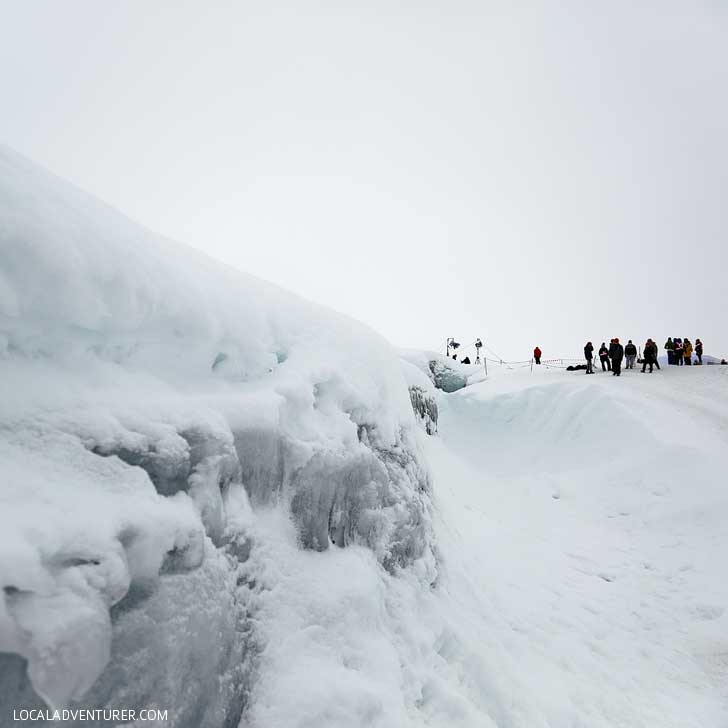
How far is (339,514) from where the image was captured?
3.74 meters

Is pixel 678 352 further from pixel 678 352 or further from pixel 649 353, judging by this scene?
pixel 649 353

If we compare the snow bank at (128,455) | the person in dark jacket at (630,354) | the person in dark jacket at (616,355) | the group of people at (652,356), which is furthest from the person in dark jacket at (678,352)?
the snow bank at (128,455)

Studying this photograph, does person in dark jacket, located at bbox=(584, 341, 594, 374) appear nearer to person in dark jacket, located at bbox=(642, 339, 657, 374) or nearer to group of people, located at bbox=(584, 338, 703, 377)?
group of people, located at bbox=(584, 338, 703, 377)

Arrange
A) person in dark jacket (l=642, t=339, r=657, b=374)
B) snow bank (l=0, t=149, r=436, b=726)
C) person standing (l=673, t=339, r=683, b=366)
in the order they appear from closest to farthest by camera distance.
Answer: snow bank (l=0, t=149, r=436, b=726), person in dark jacket (l=642, t=339, r=657, b=374), person standing (l=673, t=339, r=683, b=366)

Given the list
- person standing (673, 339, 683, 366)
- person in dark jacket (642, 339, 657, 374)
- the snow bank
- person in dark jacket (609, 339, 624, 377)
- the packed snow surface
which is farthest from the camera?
person standing (673, 339, 683, 366)

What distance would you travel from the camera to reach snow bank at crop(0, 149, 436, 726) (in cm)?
159

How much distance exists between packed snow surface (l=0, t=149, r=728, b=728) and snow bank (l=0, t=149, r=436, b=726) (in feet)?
0.03

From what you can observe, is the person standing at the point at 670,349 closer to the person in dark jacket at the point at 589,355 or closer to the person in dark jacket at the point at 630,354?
the person in dark jacket at the point at 630,354

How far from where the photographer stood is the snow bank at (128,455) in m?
1.59

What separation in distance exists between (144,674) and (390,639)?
202 centimetres

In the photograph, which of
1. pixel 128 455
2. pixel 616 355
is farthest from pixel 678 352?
pixel 128 455

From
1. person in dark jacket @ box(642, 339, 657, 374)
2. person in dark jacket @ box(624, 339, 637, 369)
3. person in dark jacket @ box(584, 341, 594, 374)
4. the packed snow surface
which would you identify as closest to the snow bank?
the packed snow surface

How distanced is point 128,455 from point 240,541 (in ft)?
3.07

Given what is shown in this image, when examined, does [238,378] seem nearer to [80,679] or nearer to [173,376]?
[173,376]
